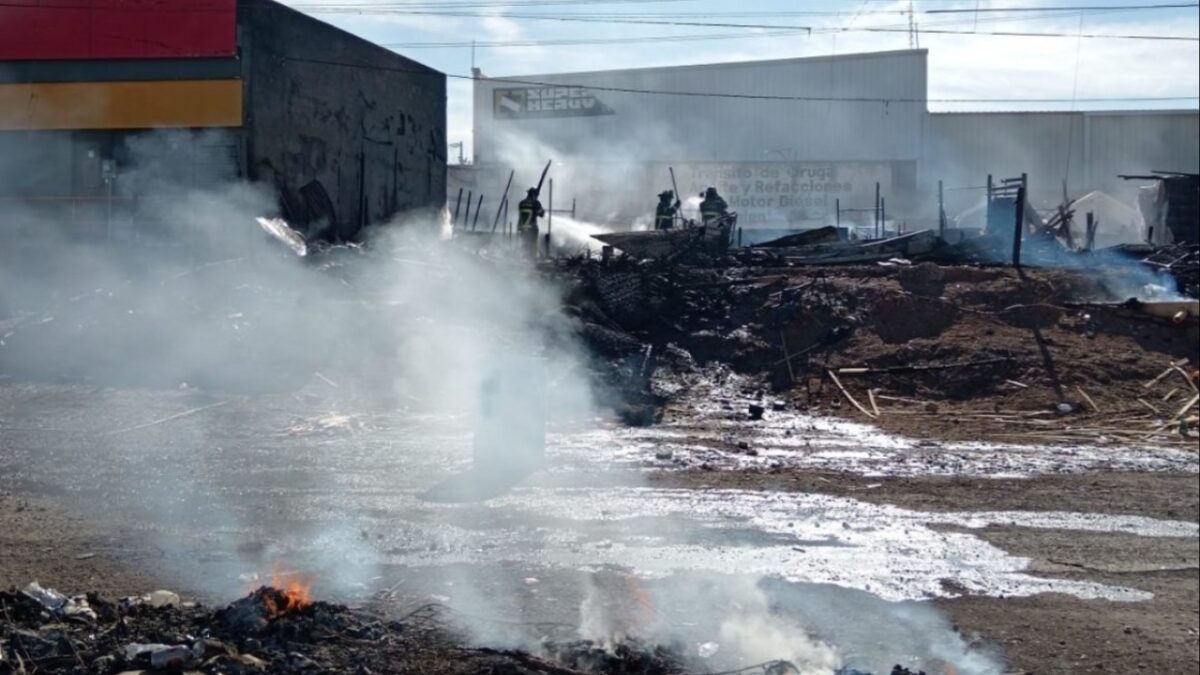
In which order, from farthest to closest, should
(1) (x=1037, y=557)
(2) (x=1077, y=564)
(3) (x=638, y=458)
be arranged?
(3) (x=638, y=458) → (1) (x=1037, y=557) → (2) (x=1077, y=564)

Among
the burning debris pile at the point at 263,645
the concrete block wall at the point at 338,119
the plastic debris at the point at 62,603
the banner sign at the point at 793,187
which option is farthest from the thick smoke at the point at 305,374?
the banner sign at the point at 793,187

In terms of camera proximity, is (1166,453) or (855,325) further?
(855,325)

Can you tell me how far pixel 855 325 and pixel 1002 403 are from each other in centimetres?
264

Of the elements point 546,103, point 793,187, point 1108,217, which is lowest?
point 1108,217

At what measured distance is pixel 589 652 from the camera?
530cm

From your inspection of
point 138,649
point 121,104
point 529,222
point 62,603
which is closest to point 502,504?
point 62,603

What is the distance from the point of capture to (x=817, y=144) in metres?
40.6

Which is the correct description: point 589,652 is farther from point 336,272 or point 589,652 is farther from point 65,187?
point 65,187

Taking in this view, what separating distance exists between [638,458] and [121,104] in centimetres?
1303

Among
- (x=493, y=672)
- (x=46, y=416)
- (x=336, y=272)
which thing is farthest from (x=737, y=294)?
(x=493, y=672)

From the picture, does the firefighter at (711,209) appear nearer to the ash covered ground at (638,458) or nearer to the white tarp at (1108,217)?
the ash covered ground at (638,458)

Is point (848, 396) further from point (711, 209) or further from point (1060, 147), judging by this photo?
point (1060, 147)

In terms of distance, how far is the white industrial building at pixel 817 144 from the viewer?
4009 centimetres

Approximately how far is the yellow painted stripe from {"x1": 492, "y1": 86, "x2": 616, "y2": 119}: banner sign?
24131 millimetres
